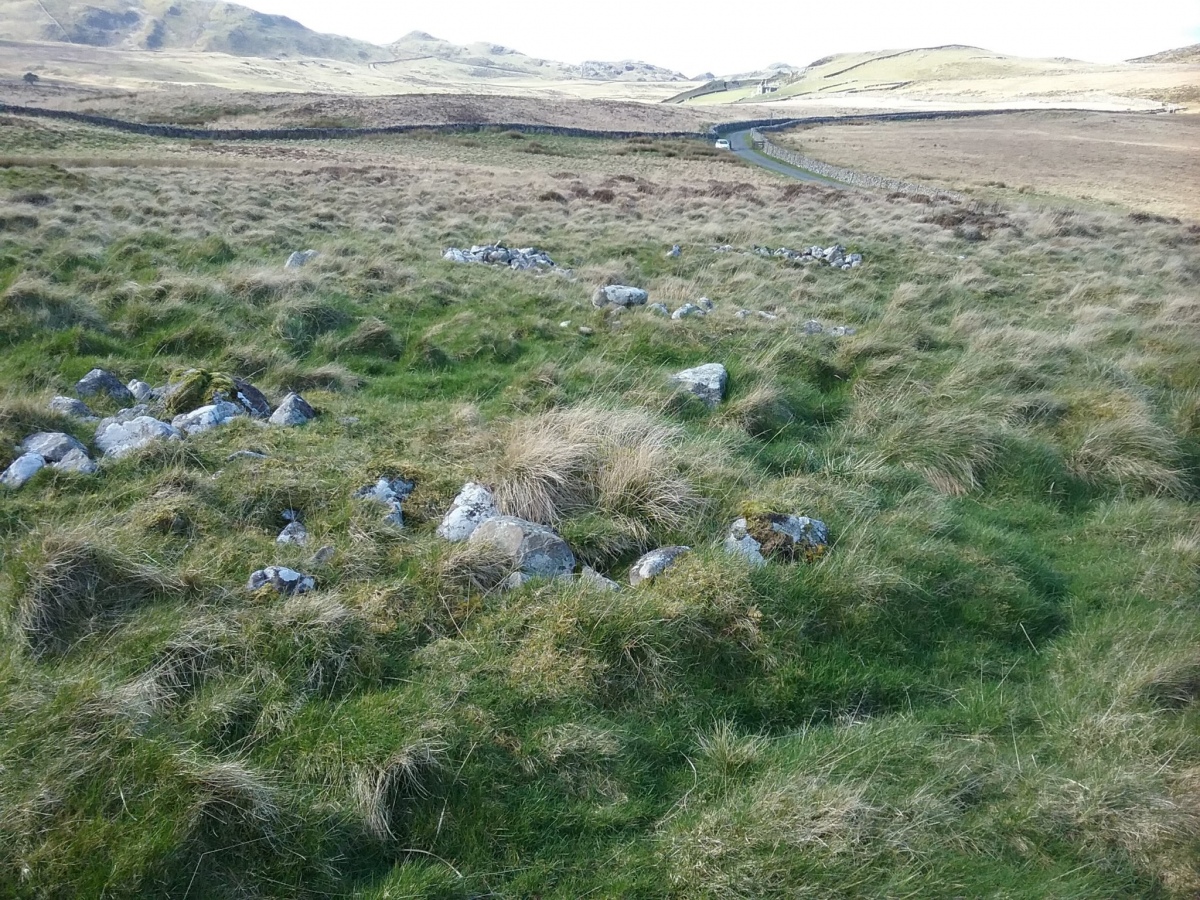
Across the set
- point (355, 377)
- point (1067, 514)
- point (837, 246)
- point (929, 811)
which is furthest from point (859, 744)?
point (837, 246)

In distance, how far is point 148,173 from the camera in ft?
81.6

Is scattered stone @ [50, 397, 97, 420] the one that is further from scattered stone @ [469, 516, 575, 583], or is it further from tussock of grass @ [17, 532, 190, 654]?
scattered stone @ [469, 516, 575, 583]

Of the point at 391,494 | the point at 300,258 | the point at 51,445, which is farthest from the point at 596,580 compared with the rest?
the point at 300,258

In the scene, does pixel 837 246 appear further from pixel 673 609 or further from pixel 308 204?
pixel 673 609

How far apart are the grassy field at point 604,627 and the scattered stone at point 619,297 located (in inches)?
67.0

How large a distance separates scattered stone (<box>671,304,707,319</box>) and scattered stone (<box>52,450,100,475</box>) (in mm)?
7467

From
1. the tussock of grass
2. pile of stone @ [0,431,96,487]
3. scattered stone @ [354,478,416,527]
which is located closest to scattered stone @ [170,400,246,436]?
pile of stone @ [0,431,96,487]

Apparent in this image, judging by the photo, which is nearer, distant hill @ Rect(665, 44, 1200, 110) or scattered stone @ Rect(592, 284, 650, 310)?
scattered stone @ Rect(592, 284, 650, 310)

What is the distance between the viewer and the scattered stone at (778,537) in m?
4.93

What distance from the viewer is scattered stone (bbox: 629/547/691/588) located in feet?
15.5

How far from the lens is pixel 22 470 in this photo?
5.32 meters

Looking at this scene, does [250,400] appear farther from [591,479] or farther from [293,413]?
[591,479]

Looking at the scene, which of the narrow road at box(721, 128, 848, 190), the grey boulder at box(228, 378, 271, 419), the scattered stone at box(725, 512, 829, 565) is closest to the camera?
the scattered stone at box(725, 512, 829, 565)

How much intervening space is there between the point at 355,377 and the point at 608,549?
15.1 ft
